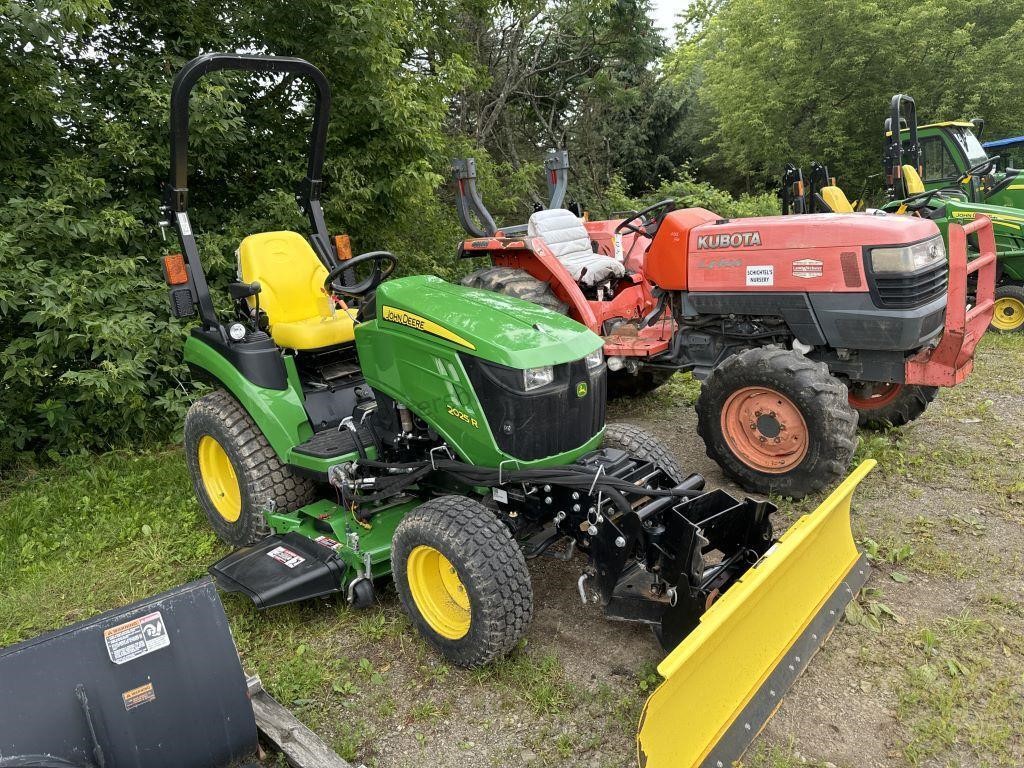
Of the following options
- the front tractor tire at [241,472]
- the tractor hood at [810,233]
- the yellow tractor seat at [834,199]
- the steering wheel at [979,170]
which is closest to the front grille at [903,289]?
the tractor hood at [810,233]

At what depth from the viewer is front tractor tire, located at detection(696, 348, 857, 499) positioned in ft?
11.5

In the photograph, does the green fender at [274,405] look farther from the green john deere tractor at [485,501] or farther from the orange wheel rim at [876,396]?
the orange wheel rim at [876,396]

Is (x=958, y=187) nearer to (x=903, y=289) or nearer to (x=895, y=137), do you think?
(x=895, y=137)

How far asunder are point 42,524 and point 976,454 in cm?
554

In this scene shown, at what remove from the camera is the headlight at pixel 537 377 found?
7.98 ft

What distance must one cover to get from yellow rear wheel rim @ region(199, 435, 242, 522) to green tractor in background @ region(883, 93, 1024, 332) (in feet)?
18.3

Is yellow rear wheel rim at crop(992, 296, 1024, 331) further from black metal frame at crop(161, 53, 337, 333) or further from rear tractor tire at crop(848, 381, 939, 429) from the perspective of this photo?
black metal frame at crop(161, 53, 337, 333)

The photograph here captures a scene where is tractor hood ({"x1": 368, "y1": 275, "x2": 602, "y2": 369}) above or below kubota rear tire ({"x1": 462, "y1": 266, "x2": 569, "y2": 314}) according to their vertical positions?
above

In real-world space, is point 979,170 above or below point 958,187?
above

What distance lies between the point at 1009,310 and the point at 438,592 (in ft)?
22.8

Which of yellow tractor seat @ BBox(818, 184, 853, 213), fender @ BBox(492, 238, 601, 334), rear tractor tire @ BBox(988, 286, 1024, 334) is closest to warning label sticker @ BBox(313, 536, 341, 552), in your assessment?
fender @ BBox(492, 238, 601, 334)

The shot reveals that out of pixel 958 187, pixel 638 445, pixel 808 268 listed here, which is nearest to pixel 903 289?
pixel 808 268

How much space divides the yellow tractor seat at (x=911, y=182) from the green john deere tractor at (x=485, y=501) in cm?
588

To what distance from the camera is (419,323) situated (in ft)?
8.87
